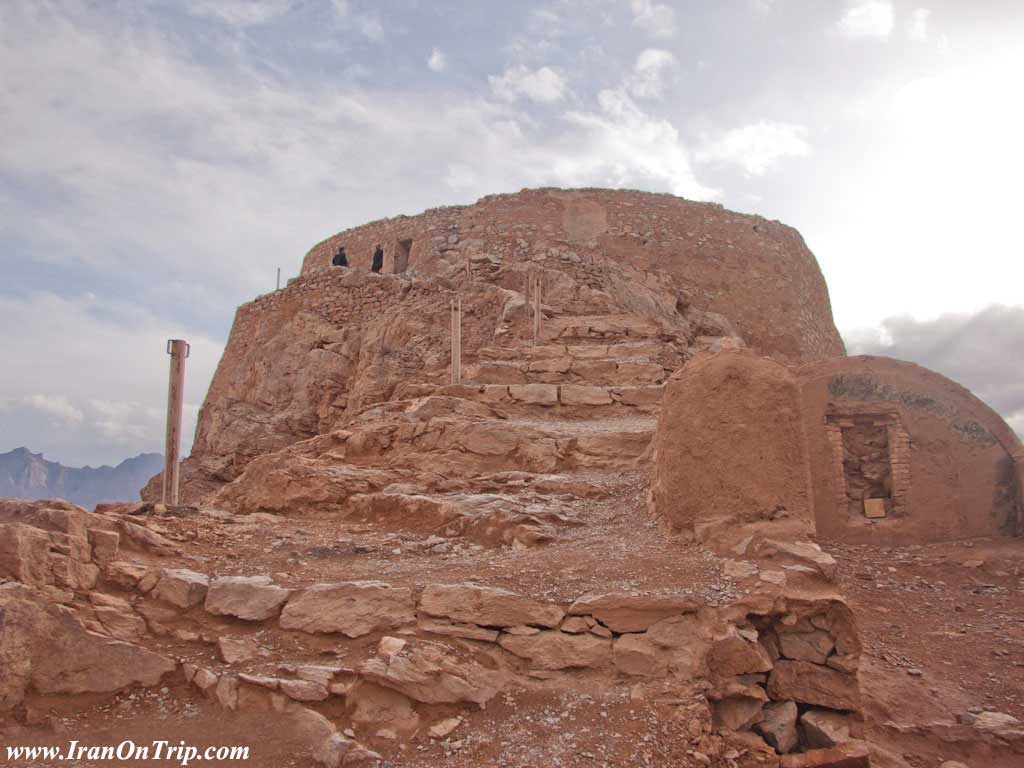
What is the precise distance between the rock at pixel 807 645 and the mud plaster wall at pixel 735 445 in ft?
3.03

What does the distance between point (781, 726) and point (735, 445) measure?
177cm

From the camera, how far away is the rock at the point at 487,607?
3.85 metres

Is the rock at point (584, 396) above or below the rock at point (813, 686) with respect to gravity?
above

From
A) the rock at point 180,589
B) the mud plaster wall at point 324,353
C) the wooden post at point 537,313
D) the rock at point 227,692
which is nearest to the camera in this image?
the rock at point 227,692

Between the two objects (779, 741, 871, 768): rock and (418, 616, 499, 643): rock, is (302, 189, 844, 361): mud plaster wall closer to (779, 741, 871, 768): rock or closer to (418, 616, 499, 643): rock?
(418, 616, 499, 643): rock

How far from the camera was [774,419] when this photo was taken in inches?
190

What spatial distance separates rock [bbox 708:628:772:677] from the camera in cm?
367

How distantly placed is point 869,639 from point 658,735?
10.0 ft

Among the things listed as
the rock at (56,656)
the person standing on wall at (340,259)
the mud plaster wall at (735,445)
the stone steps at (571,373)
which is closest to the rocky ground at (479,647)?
the rock at (56,656)

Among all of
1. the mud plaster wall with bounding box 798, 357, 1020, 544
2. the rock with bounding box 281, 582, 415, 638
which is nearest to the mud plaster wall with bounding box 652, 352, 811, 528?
the rock with bounding box 281, 582, 415, 638

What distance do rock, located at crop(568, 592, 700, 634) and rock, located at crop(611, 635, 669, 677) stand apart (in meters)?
0.08

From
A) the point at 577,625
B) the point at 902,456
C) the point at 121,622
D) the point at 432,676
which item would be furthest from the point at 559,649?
the point at 902,456

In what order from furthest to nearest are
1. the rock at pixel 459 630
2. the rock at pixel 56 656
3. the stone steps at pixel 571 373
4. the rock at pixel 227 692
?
the stone steps at pixel 571 373 → the rock at pixel 459 630 → the rock at pixel 227 692 → the rock at pixel 56 656

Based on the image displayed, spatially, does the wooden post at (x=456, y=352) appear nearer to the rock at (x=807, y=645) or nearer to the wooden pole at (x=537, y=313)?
the wooden pole at (x=537, y=313)
